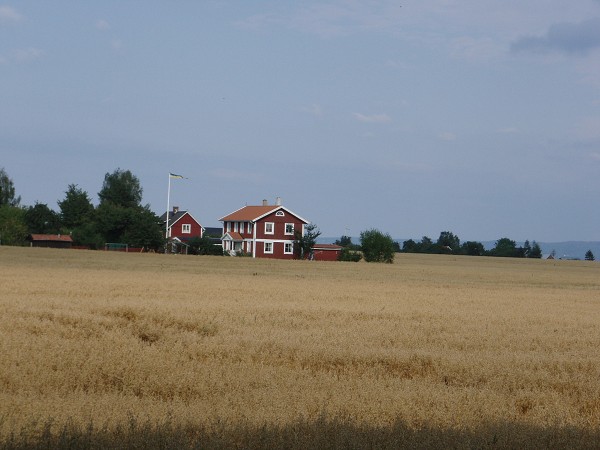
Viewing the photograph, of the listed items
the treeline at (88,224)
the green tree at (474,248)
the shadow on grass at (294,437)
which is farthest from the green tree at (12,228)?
the shadow on grass at (294,437)

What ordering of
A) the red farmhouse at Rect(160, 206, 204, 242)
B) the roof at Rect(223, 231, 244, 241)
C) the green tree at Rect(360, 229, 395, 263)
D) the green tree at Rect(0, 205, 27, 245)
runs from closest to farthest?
1. the green tree at Rect(360, 229, 395, 263)
2. the green tree at Rect(0, 205, 27, 245)
3. the roof at Rect(223, 231, 244, 241)
4. the red farmhouse at Rect(160, 206, 204, 242)

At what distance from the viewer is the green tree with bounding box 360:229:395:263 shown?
295 feet

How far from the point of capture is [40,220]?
107 metres

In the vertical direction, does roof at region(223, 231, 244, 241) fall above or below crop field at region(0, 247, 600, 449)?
above

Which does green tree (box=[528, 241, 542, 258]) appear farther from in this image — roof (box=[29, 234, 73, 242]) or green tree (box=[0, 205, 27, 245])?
green tree (box=[0, 205, 27, 245])

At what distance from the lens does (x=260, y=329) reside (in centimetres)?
1841

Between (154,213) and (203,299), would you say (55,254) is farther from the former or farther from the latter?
(203,299)

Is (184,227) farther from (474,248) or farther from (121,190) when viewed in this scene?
(474,248)

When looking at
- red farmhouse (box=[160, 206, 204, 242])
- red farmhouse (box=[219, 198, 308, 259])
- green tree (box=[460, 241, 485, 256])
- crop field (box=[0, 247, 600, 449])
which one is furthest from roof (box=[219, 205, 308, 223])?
crop field (box=[0, 247, 600, 449])

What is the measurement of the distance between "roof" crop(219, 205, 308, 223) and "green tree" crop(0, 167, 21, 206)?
5533 centimetres

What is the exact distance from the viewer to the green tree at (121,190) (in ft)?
459

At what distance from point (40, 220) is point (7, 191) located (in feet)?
144

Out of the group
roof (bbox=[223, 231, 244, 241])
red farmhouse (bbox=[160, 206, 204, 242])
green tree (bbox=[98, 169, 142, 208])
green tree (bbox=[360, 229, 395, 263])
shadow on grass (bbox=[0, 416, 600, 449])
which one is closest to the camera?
shadow on grass (bbox=[0, 416, 600, 449])

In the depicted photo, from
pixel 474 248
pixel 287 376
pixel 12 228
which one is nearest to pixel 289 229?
pixel 12 228
